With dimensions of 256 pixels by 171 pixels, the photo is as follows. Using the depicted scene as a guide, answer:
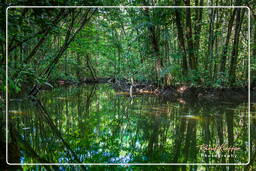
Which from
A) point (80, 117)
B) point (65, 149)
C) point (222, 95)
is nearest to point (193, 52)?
point (222, 95)

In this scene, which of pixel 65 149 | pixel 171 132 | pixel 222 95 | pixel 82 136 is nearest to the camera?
pixel 65 149

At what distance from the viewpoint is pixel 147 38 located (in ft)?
46.1

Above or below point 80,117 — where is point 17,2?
above

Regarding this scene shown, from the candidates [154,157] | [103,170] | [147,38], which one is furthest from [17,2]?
[147,38]

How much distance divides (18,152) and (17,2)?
202 centimetres

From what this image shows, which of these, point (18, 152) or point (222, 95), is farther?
point (222, 95)

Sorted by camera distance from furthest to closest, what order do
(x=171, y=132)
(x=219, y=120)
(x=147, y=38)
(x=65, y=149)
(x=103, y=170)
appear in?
(x=147, y=38) → (x=219, y=120) → (x=171, y=132) → (x=65, y=149) → (x=103, y=170)

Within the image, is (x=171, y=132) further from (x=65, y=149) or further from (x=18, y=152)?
(x=18, y=152)

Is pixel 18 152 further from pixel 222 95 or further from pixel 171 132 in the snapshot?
pixel 222 95

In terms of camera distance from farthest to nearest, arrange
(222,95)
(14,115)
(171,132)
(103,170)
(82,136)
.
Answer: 1. (222,95)
2. (14,115)
3. (171,132)
4. (82,136)
5. (103,170)

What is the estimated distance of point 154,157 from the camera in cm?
345

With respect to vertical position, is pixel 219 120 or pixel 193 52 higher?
pixel 193 52

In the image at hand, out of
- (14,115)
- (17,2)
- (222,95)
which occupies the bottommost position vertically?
(222,95)

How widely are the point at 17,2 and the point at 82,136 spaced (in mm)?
2531
